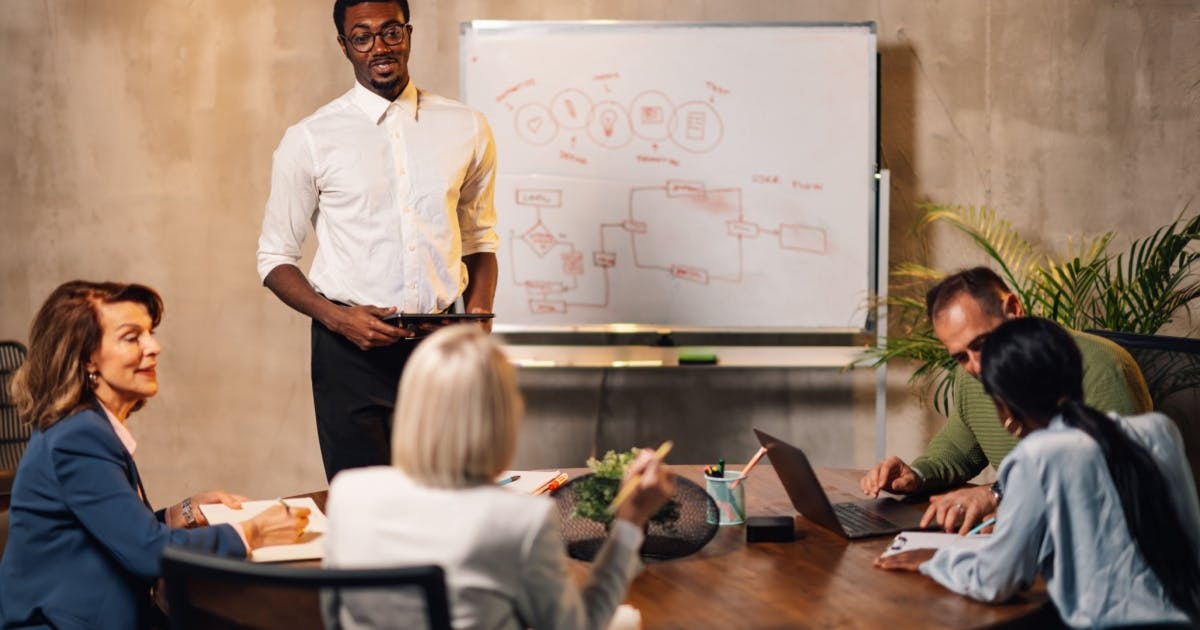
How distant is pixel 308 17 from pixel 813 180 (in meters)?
1.93

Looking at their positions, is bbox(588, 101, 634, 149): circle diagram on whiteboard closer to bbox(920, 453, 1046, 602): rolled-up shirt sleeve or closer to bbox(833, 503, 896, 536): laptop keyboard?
bbox(833, 503, 896, 536): laptop keyboard

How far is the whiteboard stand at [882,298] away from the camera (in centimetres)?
377

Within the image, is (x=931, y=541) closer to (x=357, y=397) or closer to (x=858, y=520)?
(x=858, y=520)

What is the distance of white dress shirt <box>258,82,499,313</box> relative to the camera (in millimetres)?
2803

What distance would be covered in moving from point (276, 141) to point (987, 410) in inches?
109

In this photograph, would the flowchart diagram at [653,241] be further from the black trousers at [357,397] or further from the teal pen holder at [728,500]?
the teal pen holder at [728,500]

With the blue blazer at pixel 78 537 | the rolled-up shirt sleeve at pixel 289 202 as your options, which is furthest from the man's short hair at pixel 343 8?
the blue blazer at pixel 78 537

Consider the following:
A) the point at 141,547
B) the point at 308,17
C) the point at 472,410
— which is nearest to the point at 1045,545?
the point at 472,410

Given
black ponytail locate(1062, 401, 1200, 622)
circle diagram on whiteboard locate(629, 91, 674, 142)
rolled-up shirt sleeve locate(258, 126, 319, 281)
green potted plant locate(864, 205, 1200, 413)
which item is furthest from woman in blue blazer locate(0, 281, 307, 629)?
green potted plant locate(864, 205, 1200, 413)

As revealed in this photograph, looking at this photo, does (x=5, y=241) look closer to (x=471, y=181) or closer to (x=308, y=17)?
(x=308, y=17)

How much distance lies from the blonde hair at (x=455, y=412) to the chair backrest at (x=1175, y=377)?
1764 millimetres

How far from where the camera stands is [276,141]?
13.4ft

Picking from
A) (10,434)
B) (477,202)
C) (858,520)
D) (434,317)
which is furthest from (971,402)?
(10,434)

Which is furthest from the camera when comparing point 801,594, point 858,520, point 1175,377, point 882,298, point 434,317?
point 882,298
